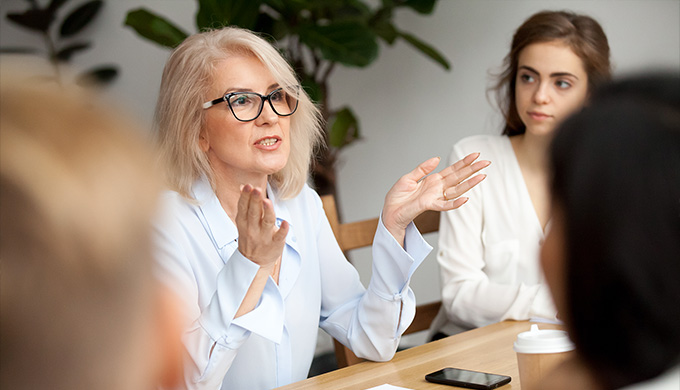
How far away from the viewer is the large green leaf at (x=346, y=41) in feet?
9.81

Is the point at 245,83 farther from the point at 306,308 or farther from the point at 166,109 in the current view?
the point at 306,308

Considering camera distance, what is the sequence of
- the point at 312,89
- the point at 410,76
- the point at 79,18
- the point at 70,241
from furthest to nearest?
the point at 79,18 < the point at 410,76 < the point at 312,89 < the point at 70,241

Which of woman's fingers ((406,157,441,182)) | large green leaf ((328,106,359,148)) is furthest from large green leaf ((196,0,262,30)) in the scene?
woman's fingers ((406,157,441,182))

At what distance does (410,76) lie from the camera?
12.3ft

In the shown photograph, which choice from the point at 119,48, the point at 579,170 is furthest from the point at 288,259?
the point at 119,48

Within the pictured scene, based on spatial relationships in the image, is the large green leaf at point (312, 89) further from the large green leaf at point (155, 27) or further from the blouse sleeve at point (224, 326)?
the blouse sleeve at point (224, 326)

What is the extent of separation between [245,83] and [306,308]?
0.55m

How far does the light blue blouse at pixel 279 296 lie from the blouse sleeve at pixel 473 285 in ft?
1.04

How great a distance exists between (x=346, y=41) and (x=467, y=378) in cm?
203

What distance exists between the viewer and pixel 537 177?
223cm

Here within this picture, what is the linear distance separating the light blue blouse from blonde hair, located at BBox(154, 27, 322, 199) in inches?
2.5

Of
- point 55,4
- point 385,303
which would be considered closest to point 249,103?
point 385,303

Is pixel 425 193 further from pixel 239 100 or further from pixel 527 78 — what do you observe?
pixel 527 78

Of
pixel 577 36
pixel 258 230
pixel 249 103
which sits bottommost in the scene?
pixel 258 230
